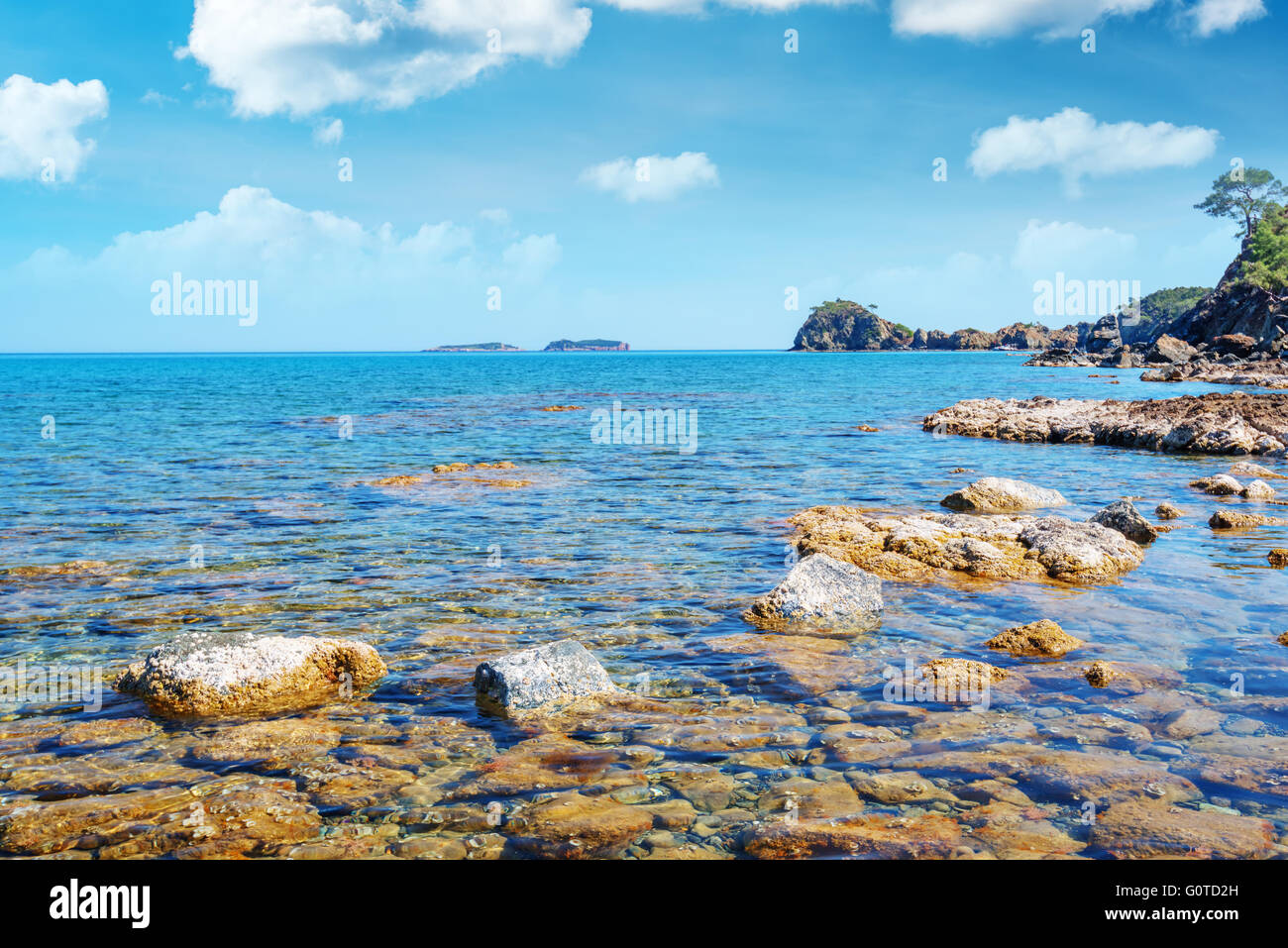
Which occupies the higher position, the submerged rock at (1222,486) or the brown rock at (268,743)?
the submerged rock at (1222,486)

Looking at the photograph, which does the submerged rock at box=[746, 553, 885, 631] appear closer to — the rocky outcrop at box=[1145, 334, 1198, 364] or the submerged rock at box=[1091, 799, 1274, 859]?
the submerged rock at box=[1091, 799, 1274, 859]

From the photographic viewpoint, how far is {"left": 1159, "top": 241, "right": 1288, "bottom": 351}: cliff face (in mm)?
82375

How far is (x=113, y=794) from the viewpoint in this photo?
20.9 ft

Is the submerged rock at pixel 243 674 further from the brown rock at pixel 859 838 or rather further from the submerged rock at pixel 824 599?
the submerged rock at pixel 824 599

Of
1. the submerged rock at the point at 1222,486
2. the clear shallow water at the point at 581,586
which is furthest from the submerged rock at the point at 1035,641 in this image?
the submerged rock at the point at 1222,486

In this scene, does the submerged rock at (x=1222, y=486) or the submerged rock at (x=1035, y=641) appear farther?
the submerged rock at (x=1222, y=486)

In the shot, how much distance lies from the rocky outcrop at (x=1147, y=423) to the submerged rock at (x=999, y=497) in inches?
565

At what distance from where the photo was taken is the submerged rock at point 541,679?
7973mm

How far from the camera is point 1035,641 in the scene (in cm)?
939

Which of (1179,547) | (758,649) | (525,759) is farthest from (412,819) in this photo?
(1179,547)

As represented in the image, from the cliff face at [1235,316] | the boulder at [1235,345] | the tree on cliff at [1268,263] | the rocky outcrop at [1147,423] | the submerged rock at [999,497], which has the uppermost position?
the tree on cliff at [1268,263]

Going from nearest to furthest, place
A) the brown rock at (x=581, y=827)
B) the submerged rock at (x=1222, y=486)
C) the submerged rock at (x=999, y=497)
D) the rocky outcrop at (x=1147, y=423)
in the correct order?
the brown rock at (x=581, y=827) → the submerged rock at (x=999, y=497) → the submerged rock at (x=1222, y=486) → the rocky outcrop at (x=1147, y=423)

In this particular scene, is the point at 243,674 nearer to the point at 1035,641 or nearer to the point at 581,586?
the point at 581,586

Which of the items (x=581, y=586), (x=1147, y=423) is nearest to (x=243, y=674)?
(x=581, y=586)
